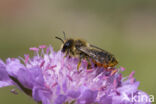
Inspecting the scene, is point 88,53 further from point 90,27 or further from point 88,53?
point 90,27

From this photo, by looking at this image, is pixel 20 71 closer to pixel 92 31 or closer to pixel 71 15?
pixel 92 31

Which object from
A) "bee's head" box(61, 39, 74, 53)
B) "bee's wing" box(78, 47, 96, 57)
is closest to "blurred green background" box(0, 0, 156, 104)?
"bee's head" box(61, 39, 74, 53)

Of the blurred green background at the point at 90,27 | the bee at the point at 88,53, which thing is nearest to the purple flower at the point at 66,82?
the bee at the point at 88,53

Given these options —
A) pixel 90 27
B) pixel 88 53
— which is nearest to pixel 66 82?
pixel 88 53

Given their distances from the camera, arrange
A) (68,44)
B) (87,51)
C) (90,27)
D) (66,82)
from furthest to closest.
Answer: (90,27), (68,44), (87,51), (66,82)

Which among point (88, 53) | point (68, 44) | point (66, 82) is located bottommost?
point (66, 82)

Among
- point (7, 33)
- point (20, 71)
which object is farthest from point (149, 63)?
point (20, 71)

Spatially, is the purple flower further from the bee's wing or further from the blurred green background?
the blurred green background
